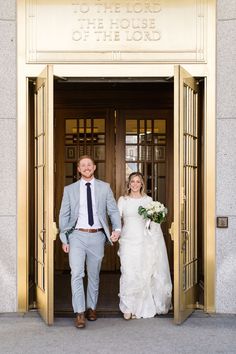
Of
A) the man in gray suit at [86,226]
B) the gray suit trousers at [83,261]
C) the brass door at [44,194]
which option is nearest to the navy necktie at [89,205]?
the man in gray suit at [86,226]

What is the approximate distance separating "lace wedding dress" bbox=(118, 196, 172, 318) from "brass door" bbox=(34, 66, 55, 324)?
0.88 meters

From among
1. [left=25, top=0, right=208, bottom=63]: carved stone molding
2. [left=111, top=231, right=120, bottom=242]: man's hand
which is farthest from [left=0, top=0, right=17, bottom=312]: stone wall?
[left=111, top=231, right=120, bottom=242]: man's hand

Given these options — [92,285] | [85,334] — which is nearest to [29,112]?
[92,285]

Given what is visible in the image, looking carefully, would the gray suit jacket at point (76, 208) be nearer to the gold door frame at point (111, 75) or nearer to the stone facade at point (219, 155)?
the gold door frame at point (111, 75)

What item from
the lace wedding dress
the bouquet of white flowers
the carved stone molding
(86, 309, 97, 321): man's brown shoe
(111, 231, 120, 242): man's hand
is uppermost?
the carved stone molding

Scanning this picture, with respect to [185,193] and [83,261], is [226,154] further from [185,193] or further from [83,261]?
[83,261]

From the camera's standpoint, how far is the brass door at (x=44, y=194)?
20.4 ft

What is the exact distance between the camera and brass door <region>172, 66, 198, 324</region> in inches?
246

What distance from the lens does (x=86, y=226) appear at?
6.50 m

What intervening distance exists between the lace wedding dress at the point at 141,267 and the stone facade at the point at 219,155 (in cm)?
63

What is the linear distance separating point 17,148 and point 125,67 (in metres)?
1.51

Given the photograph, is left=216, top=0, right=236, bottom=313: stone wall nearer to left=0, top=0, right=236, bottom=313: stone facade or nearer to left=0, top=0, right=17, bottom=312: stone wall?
left=0, top=0, right=236, bottom=313: stone facade

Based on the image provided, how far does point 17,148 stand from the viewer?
683 centimetres

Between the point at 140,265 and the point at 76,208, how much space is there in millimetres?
979
